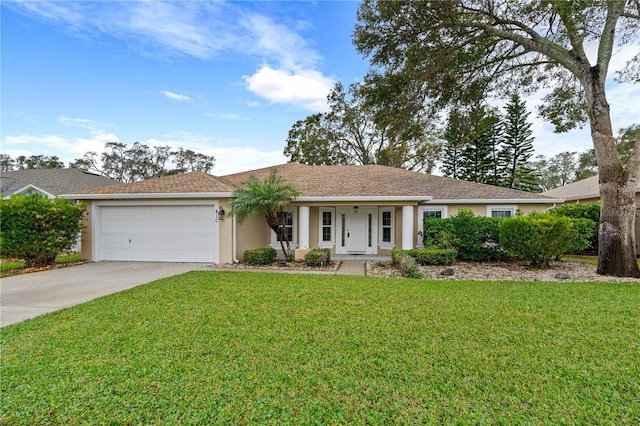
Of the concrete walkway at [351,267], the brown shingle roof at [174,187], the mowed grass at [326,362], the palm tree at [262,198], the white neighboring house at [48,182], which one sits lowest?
the concrete walkway at [351,267]

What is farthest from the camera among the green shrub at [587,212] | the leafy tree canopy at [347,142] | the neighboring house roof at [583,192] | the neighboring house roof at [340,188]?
the leafy tree canopy at [347,142]

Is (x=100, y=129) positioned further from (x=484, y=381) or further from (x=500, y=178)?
(x=500, y=178)

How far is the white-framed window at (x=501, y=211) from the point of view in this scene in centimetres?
1255

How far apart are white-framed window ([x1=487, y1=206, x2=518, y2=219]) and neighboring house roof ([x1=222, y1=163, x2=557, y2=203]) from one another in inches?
16.4

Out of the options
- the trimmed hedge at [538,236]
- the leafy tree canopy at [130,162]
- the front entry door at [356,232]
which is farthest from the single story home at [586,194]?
the leafy tree canopy at [130,162]

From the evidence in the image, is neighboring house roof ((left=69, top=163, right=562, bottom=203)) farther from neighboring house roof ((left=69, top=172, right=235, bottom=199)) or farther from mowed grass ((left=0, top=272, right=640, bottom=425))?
mowed grass ((left=0, top=272, right=640, bottom=425))

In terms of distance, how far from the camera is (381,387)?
2811 millimetres

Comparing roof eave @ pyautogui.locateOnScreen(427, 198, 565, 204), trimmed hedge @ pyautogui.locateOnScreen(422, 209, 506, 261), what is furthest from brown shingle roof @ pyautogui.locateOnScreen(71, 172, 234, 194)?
roof eave @ pyautogui.locateOnScreen(427, 198, 565, 204)

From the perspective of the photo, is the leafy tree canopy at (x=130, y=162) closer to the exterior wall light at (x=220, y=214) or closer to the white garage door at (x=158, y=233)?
the white garage door at (x=158, y=233)

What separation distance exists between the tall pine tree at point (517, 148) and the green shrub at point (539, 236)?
2147cm

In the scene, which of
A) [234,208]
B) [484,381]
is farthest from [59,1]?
[484,381]

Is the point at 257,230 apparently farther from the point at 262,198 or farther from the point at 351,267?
the point at 351,267

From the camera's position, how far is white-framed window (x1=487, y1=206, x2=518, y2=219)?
12546 millimetres

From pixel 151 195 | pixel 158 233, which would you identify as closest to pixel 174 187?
pixel 151 195
